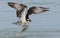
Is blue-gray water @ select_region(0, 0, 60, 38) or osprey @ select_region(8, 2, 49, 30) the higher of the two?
osprey @ select_region(8, 2, 49, 30)

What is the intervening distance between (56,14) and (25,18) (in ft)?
3.83

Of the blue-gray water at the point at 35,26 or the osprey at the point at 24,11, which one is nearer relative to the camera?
the osprey at the point at 24,11

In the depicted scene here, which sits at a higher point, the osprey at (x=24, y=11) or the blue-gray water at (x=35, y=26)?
the osprey at (x=24, y=11)

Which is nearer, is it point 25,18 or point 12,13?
point 25,18

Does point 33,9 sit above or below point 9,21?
above

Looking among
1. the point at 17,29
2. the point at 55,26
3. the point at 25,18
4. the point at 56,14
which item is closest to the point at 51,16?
the point at 56,14

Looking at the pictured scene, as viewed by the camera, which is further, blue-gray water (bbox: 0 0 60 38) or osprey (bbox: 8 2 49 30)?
blue-gray water (bbox: 0 0 60 38)

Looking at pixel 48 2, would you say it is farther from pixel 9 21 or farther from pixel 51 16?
pixel 9 21

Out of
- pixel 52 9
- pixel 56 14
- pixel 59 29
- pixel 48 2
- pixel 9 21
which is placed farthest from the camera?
pixel 48 2

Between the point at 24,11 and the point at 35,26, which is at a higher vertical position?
the point at 24,11

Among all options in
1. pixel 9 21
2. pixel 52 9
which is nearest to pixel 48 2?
pixel 52 9

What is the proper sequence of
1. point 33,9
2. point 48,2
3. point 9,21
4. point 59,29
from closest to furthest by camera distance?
point 33,9, point 59,29, point 9,21, point 48,2

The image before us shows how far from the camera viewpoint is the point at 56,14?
387 cm

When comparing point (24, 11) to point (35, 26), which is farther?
point (35, 26)
